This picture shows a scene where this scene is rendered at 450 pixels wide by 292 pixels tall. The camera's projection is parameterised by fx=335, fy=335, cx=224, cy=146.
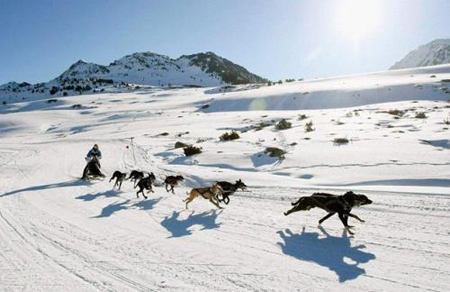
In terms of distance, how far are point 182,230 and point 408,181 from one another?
6.13 metres

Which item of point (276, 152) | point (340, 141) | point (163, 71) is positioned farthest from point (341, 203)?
point (163, 71)

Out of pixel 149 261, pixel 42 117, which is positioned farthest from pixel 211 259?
pixel 42 117

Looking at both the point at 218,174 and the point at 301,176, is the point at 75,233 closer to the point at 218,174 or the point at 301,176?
the point at 218,174

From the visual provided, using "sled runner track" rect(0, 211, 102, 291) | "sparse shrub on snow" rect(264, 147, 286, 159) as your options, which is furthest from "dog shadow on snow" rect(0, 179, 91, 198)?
"sparse shrub on snow" rect(264, 147, 286, 159)

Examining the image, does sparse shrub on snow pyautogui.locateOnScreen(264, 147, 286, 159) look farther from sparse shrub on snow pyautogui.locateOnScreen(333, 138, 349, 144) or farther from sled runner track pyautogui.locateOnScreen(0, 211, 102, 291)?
sled runner track pyautogui.locateOnScreen(0, 211, 102, 291)

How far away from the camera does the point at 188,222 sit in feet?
22.4

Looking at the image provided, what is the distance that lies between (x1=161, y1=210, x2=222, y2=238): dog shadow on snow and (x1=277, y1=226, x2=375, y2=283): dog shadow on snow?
152 centimetres

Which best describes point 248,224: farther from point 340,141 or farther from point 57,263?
point 340,141

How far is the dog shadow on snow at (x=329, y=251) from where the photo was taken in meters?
4.43

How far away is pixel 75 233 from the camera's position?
20.7 feet

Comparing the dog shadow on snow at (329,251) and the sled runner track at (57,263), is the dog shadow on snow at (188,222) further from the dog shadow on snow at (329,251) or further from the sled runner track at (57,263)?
the sled runner track at (57,263)

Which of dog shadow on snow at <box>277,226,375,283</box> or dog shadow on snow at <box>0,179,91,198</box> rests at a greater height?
dog shadow on snow at <box>277,226,375,283</box>

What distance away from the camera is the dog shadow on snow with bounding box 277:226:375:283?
443 centimetres

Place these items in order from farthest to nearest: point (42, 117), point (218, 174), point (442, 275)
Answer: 1. point (42, 117)
2. point (218, 174)
3. point (442, 275)
